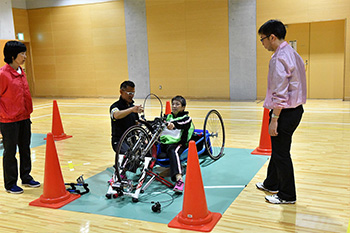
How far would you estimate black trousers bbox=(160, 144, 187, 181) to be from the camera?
3.96 meters

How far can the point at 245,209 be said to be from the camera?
329 centimetres

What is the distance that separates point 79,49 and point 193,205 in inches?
477

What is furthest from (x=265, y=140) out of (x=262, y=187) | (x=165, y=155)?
(x=165, y=155)

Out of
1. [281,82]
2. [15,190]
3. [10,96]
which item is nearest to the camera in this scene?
[281,82]

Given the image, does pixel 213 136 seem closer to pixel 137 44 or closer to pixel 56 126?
pixel 56 126

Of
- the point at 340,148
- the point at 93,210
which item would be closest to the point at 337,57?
the point at 340,148

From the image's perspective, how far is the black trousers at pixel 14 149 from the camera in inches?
155

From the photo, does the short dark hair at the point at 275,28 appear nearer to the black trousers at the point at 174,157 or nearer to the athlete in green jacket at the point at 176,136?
the athlete in green jacket at the point at 176,136

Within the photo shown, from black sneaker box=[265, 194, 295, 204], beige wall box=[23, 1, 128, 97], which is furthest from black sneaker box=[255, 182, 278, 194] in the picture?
beige wall box=[23, 1, 128, 97]

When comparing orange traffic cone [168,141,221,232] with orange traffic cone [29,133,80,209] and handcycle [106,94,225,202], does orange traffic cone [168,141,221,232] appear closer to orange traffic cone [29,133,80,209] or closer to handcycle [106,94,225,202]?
handcycle [106,94,225,202]

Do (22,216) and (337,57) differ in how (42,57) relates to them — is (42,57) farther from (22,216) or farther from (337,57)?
(22,216)

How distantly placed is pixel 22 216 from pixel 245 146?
138 inches

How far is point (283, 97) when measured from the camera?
9.91 ft

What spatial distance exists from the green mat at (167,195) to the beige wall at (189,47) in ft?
23.9
